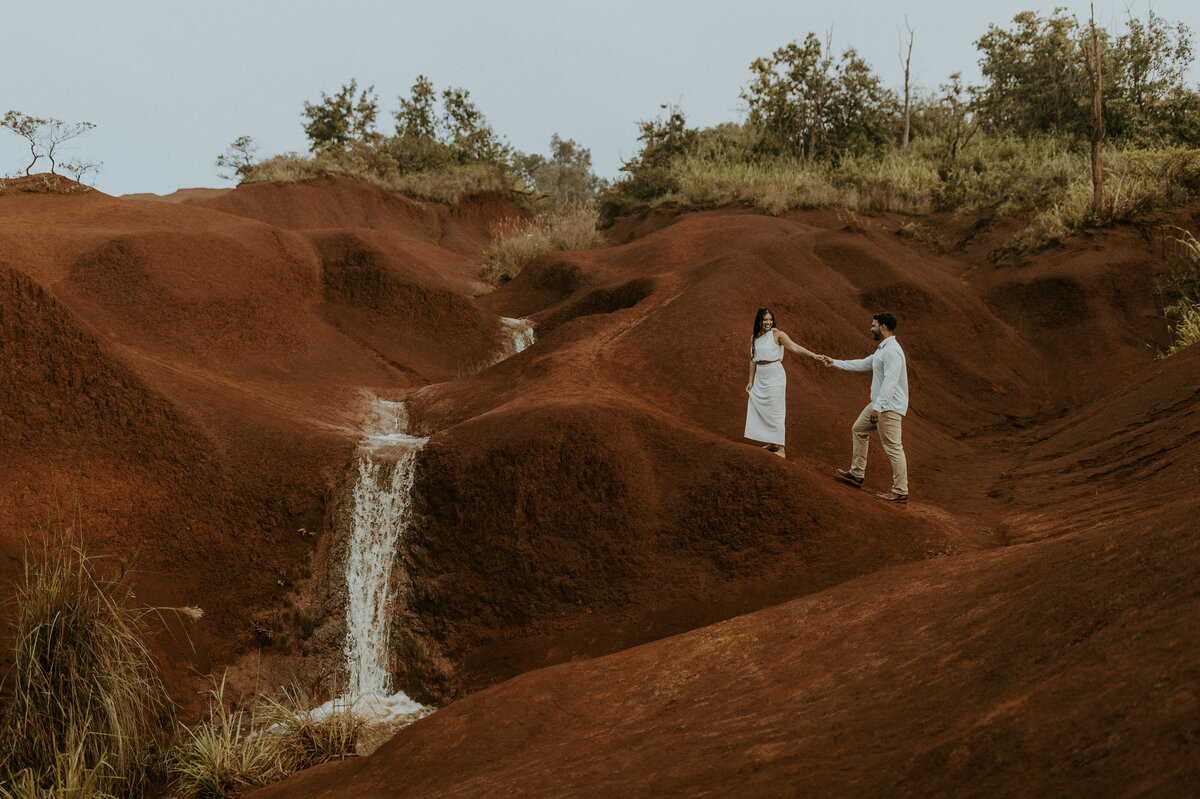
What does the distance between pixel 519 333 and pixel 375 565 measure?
6.64 m

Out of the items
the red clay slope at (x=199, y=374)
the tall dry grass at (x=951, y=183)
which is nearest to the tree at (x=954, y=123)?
the tall dry grass at (x=951, y=183)

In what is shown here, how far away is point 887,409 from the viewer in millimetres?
7457

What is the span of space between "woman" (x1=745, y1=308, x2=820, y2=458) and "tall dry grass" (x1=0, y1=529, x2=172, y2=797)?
17.4 ft

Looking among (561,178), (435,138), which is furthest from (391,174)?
(561,178)

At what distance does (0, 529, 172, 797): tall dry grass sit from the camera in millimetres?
4332

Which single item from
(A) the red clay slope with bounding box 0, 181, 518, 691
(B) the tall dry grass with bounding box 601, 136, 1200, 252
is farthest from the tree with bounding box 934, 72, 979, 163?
(A) the red clay slope with bounding box 0, 181, 518, 691

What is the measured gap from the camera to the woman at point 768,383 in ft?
26.0

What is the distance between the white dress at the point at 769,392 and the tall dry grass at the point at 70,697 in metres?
5.31

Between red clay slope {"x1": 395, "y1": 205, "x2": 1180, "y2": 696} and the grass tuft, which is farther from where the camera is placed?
red clay slope {"x1": 395, "y1": 205, "x2": 1180, "y2": 696}

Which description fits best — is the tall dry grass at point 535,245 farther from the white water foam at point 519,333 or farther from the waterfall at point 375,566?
the waterfall at point 375,566

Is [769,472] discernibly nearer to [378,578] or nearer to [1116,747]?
[378,578]

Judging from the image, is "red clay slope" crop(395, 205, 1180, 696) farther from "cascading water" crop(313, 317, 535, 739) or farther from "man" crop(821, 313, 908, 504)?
"man" crop(821, 313, 908, 504)

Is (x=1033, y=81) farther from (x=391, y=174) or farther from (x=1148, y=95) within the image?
(x=391, y=174)

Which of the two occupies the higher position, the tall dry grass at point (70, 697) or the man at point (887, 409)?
the man at point (887, 409)
